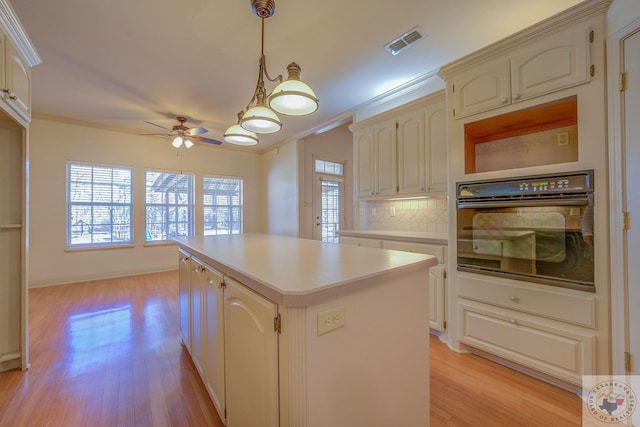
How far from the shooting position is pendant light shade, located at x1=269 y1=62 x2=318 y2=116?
147 cm

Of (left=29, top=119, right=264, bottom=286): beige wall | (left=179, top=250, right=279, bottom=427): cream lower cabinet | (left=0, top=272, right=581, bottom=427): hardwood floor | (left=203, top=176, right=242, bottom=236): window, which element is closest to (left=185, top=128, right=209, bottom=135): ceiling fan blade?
(left=29, top=119, right=264, bottom=286): beige wall

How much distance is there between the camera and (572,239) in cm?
164

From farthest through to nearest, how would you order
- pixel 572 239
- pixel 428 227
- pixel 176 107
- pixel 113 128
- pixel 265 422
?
pixel 113 128, pixel 176 107, pixel 428 227, pixel 572 239, pixel 265 422

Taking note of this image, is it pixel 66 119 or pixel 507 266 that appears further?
pixel 66 119

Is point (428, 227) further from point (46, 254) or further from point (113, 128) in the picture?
point (46, 254)

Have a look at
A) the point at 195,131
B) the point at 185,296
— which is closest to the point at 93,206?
the point at 195,131

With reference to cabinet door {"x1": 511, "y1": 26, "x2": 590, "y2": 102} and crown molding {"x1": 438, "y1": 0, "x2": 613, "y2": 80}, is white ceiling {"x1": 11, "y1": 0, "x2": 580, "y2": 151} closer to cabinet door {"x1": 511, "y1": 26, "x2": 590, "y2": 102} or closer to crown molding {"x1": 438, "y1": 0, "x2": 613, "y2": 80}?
crown molding {"x1": 438, "y1": 0, "x2": 613, "y2": 80}

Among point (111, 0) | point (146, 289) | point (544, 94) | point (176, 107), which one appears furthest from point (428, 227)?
point (146, 289)

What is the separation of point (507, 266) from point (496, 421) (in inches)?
38.9

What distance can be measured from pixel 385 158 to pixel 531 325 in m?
2.07

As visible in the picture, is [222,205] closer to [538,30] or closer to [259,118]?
[259,118]

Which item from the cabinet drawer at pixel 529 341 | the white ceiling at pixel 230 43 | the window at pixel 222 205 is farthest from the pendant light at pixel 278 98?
the window at pixel 222 205

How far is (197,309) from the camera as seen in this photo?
1.75 metres

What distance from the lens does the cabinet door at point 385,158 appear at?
3.01 meters
